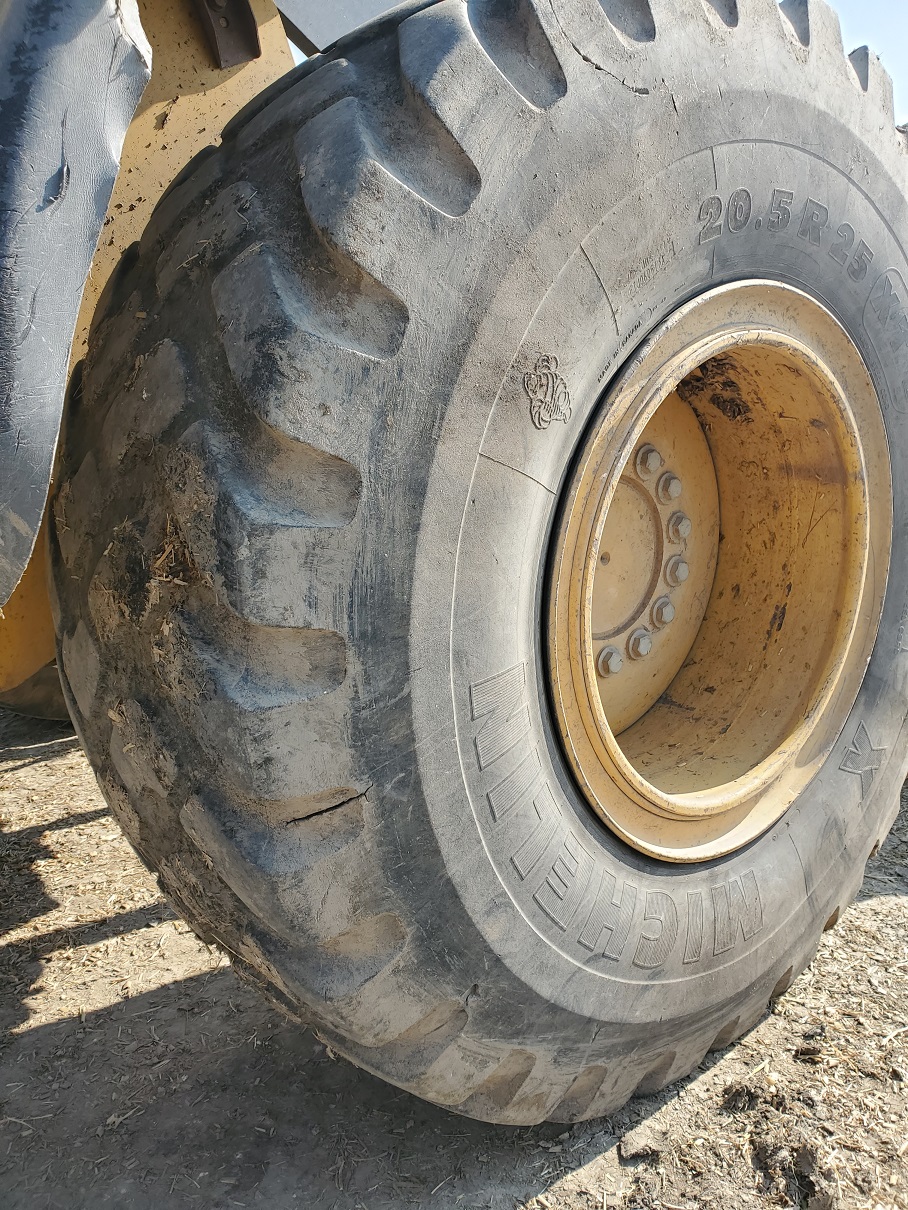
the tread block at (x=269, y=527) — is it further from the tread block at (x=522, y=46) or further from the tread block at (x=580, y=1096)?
the tread block at (x=580, y=1096)

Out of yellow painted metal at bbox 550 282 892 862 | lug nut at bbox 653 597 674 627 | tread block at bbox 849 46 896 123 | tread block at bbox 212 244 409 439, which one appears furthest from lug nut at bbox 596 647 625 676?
tread block at bbox 849 46 896 123

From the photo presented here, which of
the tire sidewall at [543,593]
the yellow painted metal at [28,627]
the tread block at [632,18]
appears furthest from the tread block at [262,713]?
the tread block at [632,18]

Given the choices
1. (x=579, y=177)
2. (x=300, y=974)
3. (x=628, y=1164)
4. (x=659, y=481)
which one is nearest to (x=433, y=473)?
(x=579, y=177)

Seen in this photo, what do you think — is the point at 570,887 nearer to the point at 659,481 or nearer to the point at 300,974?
the point at 300,974

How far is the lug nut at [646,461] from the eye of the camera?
1.89 m

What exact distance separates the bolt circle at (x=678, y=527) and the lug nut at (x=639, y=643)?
20 cm

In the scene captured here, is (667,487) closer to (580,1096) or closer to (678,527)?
(678,527)

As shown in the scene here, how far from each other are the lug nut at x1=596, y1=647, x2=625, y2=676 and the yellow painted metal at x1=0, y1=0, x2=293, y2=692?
3.32ft

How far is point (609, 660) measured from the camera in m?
1.90

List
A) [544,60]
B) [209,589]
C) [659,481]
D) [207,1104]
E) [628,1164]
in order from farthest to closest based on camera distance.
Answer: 1. [659,481]
2. [207,1104]
3. [628,1164]
4. [544,60]
5. [209,589]

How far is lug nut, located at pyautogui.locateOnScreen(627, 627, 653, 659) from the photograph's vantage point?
1957 mm

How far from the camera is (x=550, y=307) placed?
50.2 inches

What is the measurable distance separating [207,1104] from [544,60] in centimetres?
181

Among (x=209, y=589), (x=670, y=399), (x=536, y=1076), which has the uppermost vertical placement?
(x=670, y=399)
